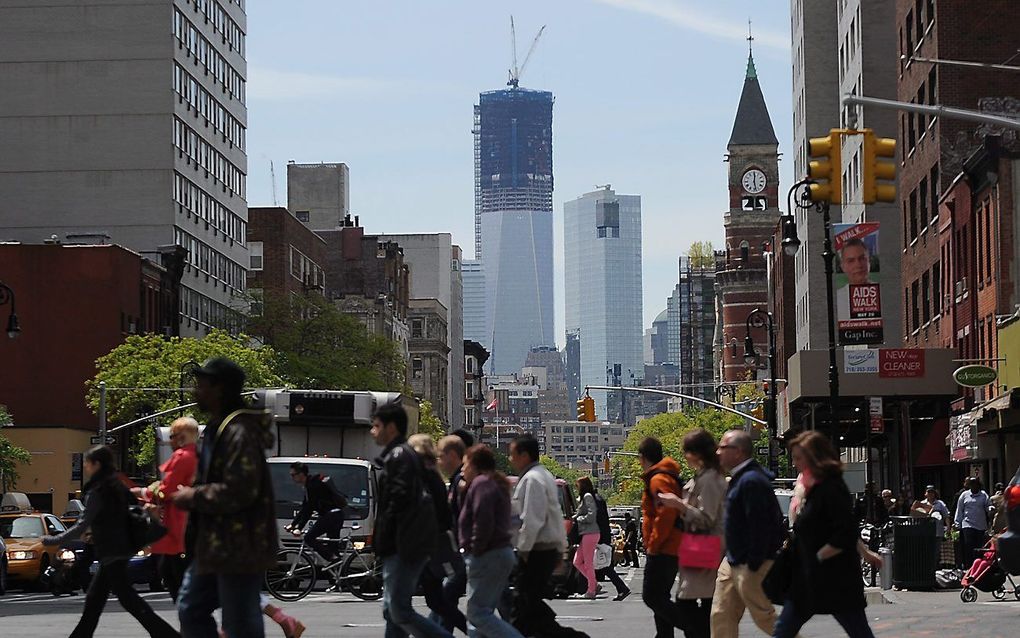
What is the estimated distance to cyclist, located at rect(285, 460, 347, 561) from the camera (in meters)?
25.4

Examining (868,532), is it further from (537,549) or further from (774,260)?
(774,260)

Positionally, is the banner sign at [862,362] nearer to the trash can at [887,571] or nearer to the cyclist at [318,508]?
the trash can at [887,571]

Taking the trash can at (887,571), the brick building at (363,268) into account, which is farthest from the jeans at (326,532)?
the brick building at (363,268)

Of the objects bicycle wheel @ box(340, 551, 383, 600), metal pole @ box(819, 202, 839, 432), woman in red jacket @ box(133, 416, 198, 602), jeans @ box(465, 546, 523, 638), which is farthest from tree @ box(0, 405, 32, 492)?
jeans @ box(465, 546, 523, 638)

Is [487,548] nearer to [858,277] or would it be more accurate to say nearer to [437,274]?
[858,277]

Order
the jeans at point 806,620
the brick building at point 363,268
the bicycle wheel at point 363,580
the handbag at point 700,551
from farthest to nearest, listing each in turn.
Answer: the brick building at point 363,268
the bicycle wheel at point 363,580
the handbag at point 700,551
the jeans at point 806,620

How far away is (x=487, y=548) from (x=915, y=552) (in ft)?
51.0

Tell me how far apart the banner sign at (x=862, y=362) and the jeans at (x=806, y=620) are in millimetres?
39817

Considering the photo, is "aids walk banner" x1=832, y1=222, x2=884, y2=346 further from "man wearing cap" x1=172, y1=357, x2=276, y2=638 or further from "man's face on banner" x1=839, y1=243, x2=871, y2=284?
"man wearing cap" x1=172, y1=357, x2=276, y2=638

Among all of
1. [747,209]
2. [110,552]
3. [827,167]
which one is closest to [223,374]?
[110,552]

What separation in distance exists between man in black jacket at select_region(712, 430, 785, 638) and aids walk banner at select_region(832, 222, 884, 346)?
37507mm

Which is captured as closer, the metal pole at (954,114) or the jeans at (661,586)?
the jeans at (661,586)

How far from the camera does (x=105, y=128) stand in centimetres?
8956

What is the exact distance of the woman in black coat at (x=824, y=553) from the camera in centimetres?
1237
